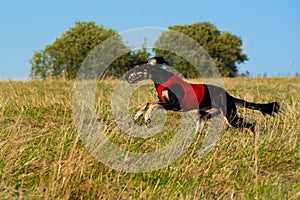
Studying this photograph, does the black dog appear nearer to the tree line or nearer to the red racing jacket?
the red racing jacket

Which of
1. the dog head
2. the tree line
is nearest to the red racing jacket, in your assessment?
the dog head

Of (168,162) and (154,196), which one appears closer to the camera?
(154,196)

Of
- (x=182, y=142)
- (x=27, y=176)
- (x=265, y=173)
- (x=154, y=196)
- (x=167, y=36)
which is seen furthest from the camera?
(x=167, y=36)

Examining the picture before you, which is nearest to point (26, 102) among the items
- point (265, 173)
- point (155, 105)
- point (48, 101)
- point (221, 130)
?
point (48, 101)

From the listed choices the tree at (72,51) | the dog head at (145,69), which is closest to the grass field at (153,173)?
the dog head at (145,69)

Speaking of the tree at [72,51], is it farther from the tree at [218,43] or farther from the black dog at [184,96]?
the black dog at [184,96]

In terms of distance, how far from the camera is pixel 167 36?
5556cm

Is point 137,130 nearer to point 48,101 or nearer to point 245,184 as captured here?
point 245,184

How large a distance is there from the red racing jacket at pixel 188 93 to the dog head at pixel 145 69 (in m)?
0.28

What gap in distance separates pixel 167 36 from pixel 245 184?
51.6 m

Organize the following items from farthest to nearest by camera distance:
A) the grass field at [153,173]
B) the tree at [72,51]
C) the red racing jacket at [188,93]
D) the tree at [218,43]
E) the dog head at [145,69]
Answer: the tree at [218,43]
the tree at [72,51]
the dog head at [145,69]
the red racing jacket at [188,93]
the grass field at [153,173]

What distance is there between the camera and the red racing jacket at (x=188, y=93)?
6.98 metres

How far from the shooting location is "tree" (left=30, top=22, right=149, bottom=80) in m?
56.3

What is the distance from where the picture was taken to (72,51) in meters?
55.7
